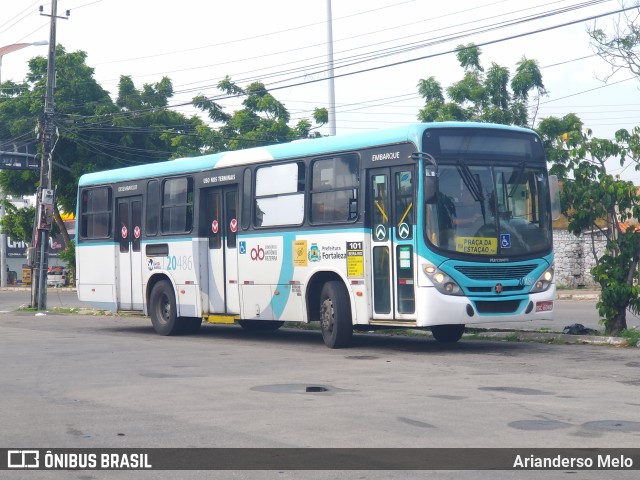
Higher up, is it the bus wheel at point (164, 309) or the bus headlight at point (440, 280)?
Answer: the bus headlight at point (440, 280)

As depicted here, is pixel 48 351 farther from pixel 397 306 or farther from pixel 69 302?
pixel 69 302

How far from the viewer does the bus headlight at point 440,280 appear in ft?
47.0

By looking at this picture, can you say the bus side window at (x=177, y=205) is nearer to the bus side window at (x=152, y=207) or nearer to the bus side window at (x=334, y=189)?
the bus side window at (x=152, y=207)

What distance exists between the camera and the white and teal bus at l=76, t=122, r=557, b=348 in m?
14.5

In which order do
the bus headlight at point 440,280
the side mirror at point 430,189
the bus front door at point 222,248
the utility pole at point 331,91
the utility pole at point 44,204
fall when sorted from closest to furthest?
the side mirror at point 430,189
the bus headlight at point 440,280
the bus front door at point 222,248
the utility pole at point 44,204
the utility pole at point 331,91

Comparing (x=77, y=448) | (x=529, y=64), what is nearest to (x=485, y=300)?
(x=77, y=448)

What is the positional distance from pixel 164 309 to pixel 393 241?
23.1 feet

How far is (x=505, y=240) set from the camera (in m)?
14.9

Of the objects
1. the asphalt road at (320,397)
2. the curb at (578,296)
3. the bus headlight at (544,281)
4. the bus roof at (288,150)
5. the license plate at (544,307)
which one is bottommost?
the asphalt road at (320,397)

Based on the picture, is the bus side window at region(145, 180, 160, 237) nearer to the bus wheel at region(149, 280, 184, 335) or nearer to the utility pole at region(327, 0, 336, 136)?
the bus wheel at region(149, 280, 184, 335)

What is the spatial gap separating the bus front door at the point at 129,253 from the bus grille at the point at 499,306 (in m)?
8.66

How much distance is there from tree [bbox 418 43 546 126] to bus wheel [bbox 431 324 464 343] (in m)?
19.5

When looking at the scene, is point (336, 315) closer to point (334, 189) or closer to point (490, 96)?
point (334, 189)

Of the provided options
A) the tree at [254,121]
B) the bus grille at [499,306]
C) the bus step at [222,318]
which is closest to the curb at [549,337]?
the bus grille at [499,306]
